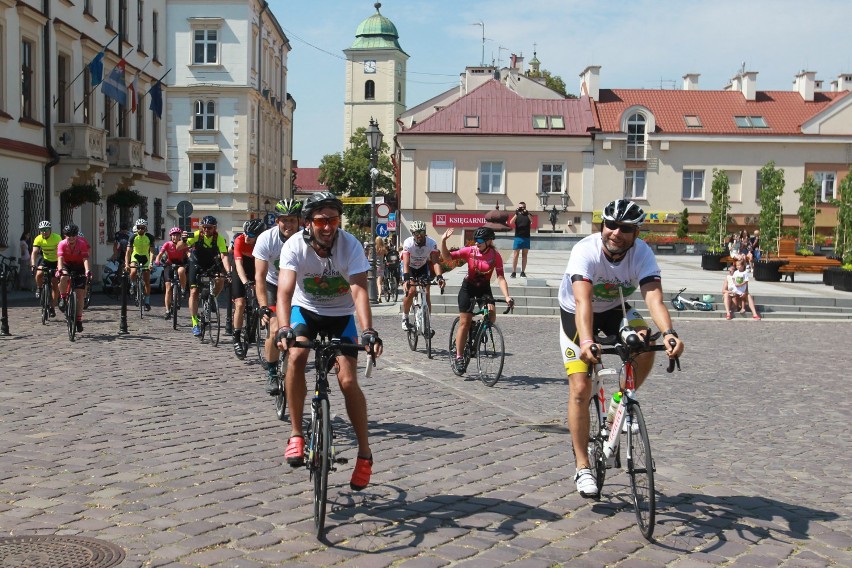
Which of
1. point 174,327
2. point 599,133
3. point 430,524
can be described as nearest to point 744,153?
point 599,133

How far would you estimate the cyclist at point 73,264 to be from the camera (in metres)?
16.4

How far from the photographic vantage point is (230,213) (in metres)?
62.1

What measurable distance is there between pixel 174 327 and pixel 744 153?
51.6 meters

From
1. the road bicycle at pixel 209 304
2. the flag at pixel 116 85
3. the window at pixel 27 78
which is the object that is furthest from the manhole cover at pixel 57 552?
the flag at pixel 116 85

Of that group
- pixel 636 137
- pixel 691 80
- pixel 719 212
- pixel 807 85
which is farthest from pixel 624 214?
pixel 691 80

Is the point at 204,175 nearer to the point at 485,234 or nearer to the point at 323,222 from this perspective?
the point at 485,234

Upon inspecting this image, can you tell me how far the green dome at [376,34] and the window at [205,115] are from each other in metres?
60.0

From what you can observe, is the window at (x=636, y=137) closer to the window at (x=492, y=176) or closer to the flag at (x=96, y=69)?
the window at (x=492, y=176)

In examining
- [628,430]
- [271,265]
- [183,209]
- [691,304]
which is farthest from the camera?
[183,209]

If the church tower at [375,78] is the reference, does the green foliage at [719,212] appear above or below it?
below

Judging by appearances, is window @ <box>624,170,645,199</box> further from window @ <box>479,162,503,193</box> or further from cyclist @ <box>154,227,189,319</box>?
cyclist @ <box>154,227,189,319</box>

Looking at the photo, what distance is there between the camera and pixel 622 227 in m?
5.93

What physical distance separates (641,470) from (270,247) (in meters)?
5.18

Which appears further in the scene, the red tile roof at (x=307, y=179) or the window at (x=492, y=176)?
the red tile roof at (x=307, y=179)
